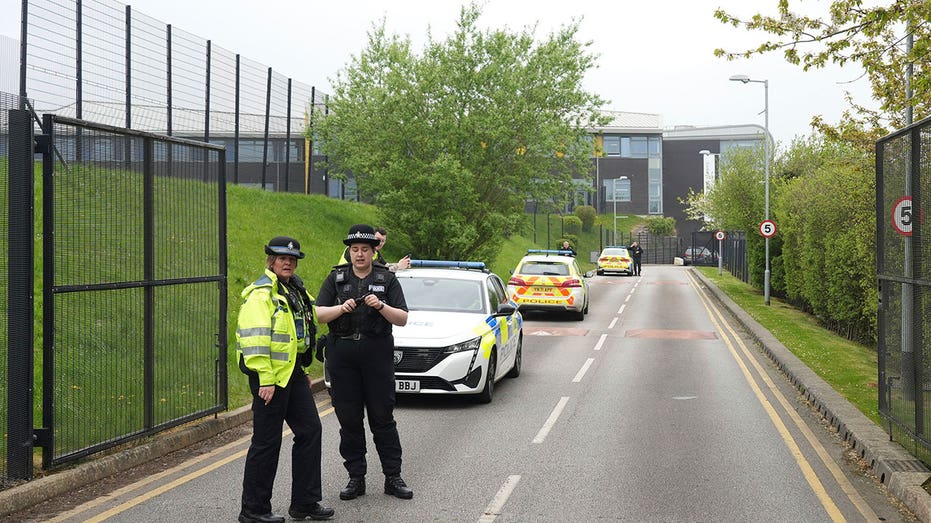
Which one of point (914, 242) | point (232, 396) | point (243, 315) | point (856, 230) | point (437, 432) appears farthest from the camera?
point (856, 230)

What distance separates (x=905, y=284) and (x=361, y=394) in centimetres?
479

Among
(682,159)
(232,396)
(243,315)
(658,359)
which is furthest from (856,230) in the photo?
(682,159)

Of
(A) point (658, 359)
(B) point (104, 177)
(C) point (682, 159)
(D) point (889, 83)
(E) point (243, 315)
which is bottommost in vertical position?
(A) point (658, 359)

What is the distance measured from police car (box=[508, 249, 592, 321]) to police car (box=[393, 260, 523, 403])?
407 inches

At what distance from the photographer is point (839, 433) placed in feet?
33.5

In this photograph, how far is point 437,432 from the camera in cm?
1013

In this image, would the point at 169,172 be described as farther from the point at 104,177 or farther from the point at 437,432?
the point at 437,432

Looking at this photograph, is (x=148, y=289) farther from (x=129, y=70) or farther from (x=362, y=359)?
(x=129, y=70)

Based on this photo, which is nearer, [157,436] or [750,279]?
[157,436]

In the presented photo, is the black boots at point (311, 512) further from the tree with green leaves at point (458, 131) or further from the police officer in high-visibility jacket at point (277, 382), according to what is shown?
the tree with green leaves at point (458, 131)

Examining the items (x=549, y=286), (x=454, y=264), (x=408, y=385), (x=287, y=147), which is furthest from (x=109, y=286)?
(x=287, y=147)

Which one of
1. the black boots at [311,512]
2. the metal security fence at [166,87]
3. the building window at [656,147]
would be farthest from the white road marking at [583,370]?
the building window at [656,147]

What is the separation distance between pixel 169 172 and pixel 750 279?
3557 centimetres

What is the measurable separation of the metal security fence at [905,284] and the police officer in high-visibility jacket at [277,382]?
4731 mm
